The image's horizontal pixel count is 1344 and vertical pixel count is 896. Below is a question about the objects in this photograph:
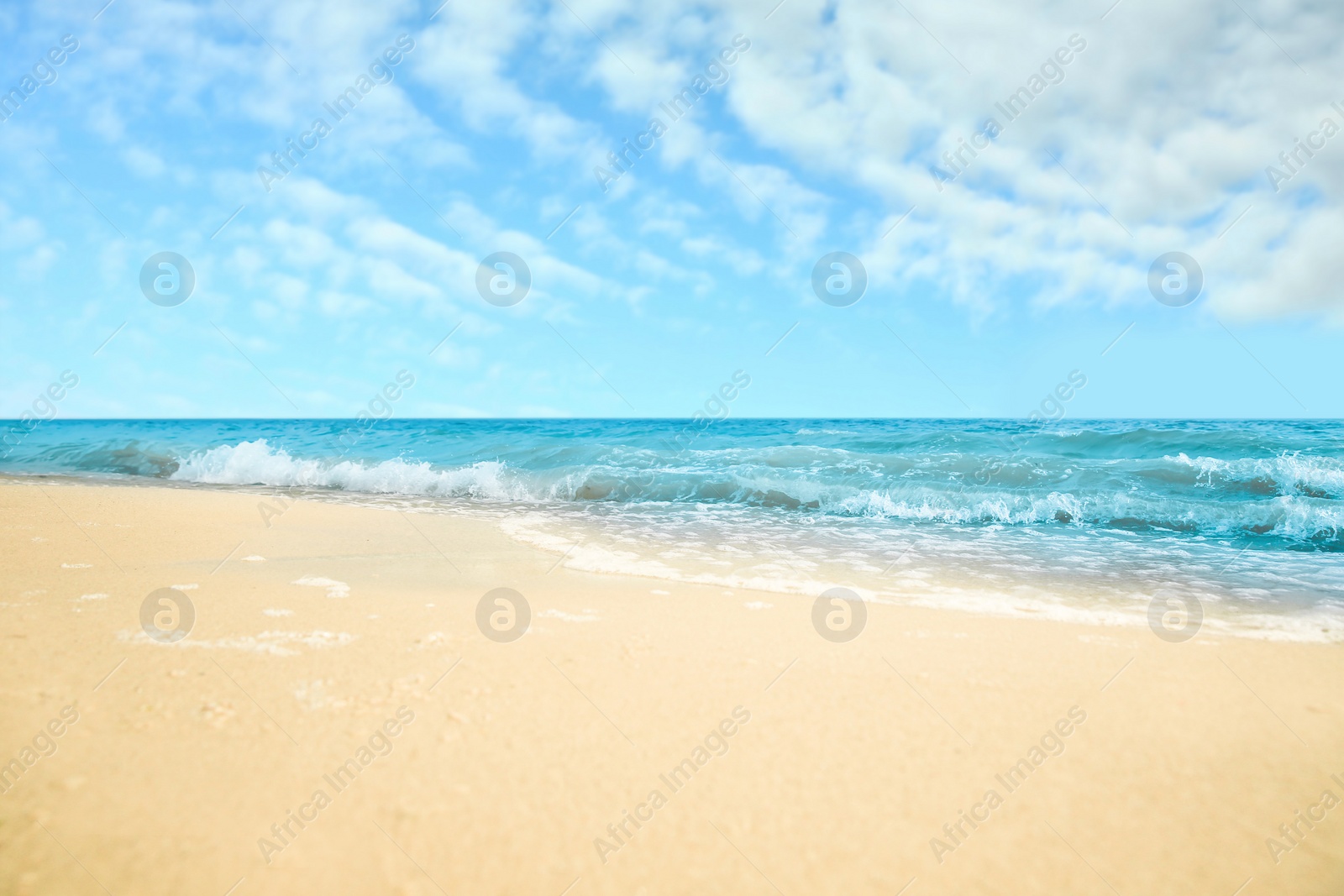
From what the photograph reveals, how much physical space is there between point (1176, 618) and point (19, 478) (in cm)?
1790

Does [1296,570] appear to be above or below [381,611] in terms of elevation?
above

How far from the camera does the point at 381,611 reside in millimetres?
3812

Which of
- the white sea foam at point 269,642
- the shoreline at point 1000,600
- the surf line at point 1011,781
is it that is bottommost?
the white sea foam at point 269,642

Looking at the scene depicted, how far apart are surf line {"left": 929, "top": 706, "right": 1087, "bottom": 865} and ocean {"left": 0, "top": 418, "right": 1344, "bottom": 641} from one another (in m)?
1.76

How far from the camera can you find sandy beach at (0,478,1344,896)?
1869 mm

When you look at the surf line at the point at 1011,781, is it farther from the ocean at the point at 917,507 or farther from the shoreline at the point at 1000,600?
the ocean at the point at 917,507

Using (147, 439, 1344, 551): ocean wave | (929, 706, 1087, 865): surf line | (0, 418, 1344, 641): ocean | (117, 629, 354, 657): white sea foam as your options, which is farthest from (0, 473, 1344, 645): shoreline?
(147, 439, 1344, 551): ocean wave

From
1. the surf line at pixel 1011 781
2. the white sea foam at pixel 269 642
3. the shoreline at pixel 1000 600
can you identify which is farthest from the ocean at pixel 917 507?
the white sea foam at pixel 269 642

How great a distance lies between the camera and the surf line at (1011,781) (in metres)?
2.01

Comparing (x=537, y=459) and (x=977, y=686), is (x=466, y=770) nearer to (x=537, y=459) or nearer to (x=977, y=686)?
(x=977, y=686)

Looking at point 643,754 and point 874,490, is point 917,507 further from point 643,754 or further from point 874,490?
point 643,754

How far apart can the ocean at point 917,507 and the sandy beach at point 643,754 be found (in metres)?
1.15

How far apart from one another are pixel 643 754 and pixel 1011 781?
1302 mm

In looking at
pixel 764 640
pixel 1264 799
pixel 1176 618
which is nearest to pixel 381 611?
pixel 764 640
